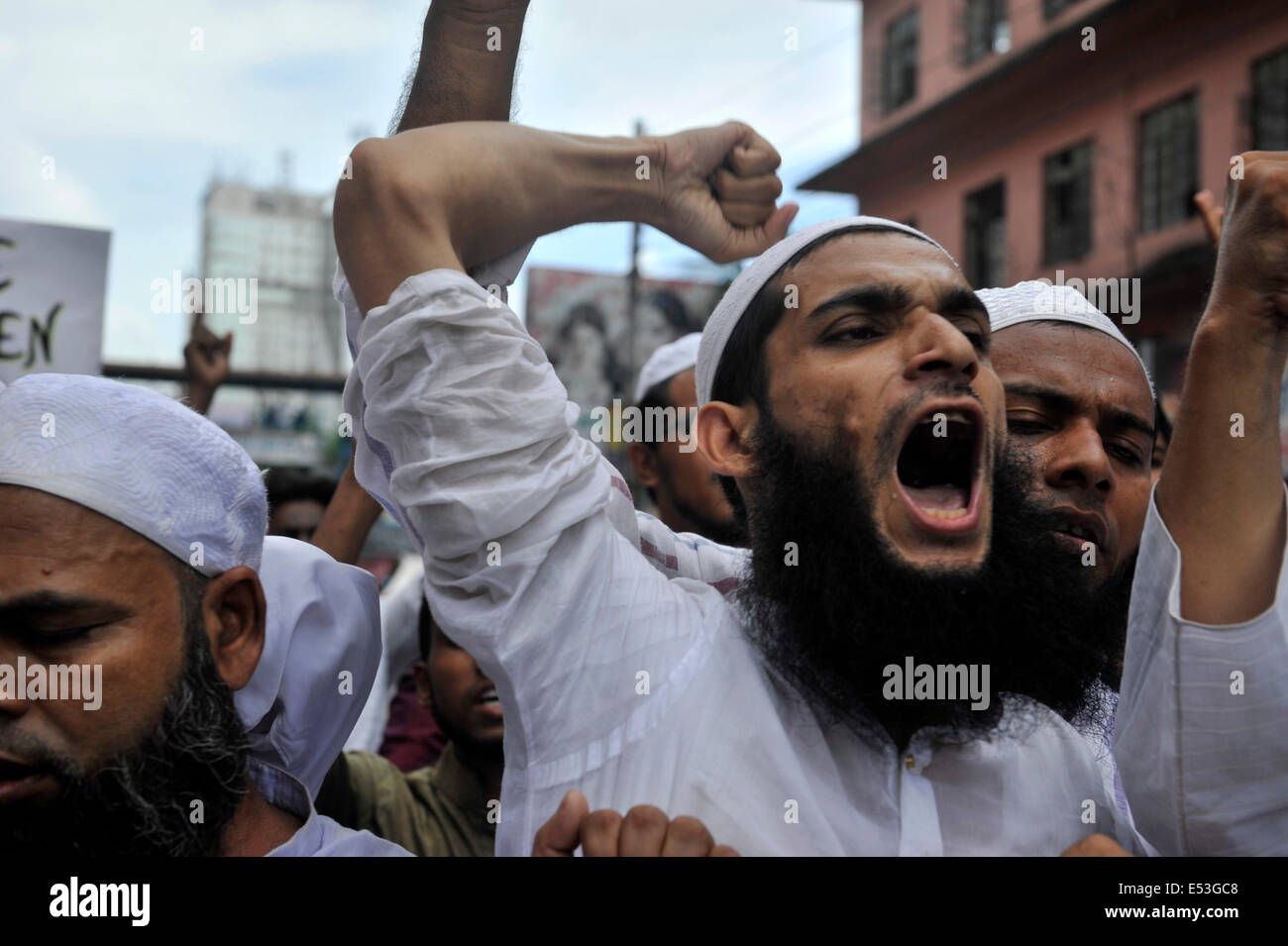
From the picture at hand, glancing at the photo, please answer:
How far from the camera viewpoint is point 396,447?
6.01ft

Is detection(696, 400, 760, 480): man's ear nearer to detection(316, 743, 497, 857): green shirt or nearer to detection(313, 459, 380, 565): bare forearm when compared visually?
detection(313, 459, 380, 565): bare forearm

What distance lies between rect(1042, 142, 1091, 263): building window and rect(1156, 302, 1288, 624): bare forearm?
19.4 meters

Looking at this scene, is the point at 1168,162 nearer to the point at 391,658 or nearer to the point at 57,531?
the point at 391,658

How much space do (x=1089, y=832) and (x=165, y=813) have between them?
143cm

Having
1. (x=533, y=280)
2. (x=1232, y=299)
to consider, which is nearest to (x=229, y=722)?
(x=1232, y=299)

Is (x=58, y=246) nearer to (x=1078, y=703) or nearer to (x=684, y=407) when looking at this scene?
(x=684, y=407)

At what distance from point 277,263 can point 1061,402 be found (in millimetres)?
27573

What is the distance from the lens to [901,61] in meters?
24.8

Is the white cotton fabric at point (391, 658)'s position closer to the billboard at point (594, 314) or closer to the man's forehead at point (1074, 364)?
the man's forehead at point (1074, 364)

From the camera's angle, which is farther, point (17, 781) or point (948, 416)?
point (948, 416)

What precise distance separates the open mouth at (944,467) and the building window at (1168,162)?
16.5m

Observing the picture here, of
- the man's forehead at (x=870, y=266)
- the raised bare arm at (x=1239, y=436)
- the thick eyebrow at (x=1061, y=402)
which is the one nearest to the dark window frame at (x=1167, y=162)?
the thick eyebrow at (x=1061, y=402)

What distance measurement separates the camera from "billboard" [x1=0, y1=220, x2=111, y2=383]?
15.5 feet

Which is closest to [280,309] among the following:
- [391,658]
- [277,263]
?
[277,263]
